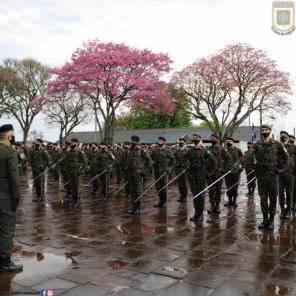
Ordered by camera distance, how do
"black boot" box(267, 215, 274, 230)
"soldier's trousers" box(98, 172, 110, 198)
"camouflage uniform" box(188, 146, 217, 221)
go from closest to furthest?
1. "black boot" box(267, 215, 274, 230)
2. "camouflage uniform" box(188, 146, 217, 221)
3. "soldier's trousers" box(98, 172, 110, 198)

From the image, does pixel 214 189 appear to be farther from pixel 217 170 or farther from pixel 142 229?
pixel 142 229

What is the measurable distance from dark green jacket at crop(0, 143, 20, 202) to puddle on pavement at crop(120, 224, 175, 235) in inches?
111

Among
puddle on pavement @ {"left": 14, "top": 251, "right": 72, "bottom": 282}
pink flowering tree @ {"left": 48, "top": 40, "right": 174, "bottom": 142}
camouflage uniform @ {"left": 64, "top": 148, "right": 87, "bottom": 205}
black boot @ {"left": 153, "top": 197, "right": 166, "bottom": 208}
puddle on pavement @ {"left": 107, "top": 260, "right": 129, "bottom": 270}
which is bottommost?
black boot @ {"left": 153, "top": 197, "right": 166, "bottom": 208}

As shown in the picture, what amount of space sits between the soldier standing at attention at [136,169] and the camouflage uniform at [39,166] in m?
3.79

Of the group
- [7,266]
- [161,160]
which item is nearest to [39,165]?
[161,160]

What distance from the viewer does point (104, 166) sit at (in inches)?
572

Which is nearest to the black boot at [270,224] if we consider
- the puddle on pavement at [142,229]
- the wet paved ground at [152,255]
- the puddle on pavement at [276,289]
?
the wet paved ground at [152,255]

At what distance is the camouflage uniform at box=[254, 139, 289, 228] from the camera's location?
794 cm

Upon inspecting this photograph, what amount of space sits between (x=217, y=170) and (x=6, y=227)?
5.92 meters

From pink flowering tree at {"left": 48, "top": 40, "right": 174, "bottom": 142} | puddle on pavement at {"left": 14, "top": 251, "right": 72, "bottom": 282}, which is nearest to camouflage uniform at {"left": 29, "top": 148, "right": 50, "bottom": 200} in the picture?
puddle on pavement at {"left": 14, "top": 251, "right": 72, "bottom": 282}

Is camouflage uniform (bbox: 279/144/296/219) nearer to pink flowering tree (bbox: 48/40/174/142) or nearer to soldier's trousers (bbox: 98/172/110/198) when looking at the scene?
soldier's trousers (bbox: 98/172/110/198)

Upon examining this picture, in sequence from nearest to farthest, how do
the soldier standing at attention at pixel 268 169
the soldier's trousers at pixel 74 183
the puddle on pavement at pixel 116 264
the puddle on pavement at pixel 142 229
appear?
the puddle on pavement at pixel 116 264
the puddle on pavement at pixel 142 229
the soldier standing at attention at pixel 268 169
the soldier's trousers at pixel 74 183

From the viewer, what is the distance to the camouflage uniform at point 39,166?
12.9m

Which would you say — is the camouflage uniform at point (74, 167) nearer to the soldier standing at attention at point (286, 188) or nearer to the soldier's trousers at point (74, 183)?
the soldier's trousers at point (74, 183)
